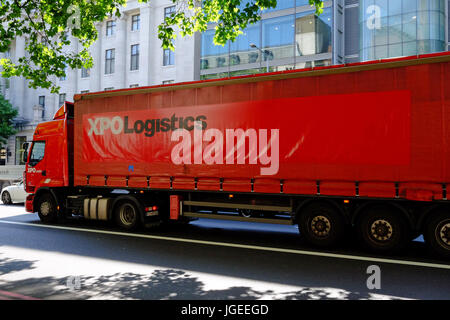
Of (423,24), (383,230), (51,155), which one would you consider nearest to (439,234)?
(383,230)

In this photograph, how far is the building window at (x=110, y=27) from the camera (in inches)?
1545

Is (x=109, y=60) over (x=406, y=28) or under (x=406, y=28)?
over

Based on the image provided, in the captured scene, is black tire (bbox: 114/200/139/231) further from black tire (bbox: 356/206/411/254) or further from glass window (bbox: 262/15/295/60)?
glass window (bbox: 262/15/295/60)

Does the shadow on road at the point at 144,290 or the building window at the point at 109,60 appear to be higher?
the building window at the point at 109,60

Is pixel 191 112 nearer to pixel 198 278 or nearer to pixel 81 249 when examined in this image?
pixel 81 249

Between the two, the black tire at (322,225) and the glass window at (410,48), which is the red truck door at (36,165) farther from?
the glass window at (410,48)

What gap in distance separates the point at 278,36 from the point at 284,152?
70.6ft

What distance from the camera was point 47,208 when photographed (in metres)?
12.6

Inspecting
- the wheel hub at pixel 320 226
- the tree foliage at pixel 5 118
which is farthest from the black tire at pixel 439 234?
the tree foliage at pixel 5 118

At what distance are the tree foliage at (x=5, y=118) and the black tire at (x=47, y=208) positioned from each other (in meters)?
33.9

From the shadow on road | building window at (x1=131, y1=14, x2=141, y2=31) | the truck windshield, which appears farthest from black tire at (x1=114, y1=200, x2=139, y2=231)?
building window at (x1=131, y1=14, x2=141, y2=31)

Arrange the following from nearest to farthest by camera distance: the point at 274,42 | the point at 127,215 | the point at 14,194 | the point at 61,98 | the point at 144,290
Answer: the point at 144,290
the point at 127,215
the point at 14,194
the point at 274,42
the point at 61,98

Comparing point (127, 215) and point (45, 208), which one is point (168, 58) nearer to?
point (45, 208)
